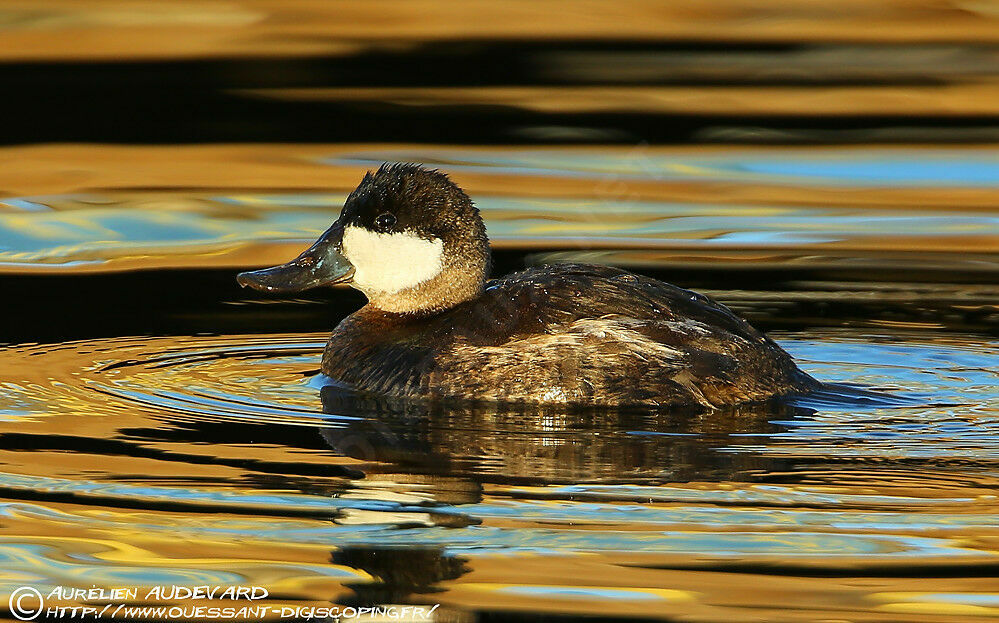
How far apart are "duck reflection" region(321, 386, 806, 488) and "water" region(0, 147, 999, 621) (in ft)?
0.05

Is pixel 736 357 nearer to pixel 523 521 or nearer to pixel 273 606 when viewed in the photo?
pixel 523 521

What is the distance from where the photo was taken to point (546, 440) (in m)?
5.70

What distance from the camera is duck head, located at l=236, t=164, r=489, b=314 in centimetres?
664

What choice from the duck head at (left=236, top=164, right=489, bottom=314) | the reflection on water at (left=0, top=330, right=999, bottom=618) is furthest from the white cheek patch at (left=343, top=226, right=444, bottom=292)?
the reflection on water at (left=0, top=330, right=999, bottom=618)

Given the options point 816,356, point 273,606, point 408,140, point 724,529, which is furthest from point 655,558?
point 408,140

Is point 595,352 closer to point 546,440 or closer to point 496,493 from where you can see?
point 546,440

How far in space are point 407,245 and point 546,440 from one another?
1.24 metres

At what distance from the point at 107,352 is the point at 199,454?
162cm

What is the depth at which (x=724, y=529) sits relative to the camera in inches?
186

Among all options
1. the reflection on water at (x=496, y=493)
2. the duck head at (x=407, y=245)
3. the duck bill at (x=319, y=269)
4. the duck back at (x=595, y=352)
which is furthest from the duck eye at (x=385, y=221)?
the reflection on water at (x=496, y=493)

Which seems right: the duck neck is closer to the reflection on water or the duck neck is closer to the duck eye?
the duck eye

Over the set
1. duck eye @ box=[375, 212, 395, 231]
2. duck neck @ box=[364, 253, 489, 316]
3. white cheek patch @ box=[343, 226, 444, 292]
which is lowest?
duck neck @ box=[364, 253, 489, 316]

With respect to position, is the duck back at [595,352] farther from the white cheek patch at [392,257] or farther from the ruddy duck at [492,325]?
the white cheek patch at [392,257]

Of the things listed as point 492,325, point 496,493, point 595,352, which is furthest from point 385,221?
point 496,493
